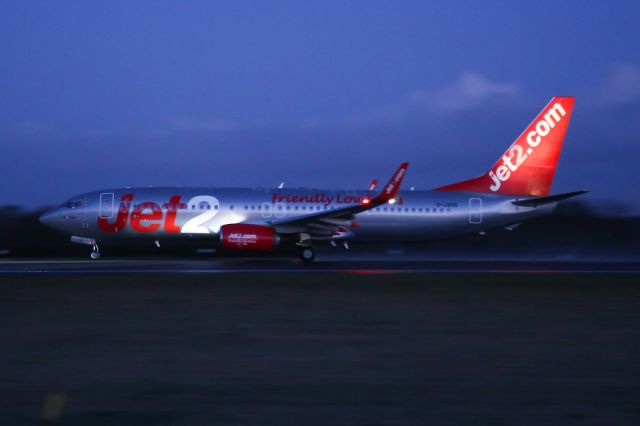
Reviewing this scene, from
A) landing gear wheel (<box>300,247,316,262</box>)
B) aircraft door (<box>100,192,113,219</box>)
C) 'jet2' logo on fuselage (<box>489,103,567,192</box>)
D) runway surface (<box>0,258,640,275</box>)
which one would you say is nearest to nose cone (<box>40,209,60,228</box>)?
aircraft door (<box>100,192,113,219</box>)

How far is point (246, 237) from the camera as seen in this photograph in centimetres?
2277

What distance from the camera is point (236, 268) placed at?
20.1 meters

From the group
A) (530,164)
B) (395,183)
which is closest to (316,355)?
(395,183)

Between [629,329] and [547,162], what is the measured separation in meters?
17.7

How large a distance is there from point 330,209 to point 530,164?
26.1 feet

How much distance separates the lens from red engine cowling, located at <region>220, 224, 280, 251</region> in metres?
22.7

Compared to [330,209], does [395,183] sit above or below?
above

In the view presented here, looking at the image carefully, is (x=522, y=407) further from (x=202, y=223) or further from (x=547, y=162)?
Result: (x=547, y=162)

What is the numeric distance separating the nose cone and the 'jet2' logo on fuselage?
52.2ft

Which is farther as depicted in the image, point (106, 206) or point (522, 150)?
point (522, 150)

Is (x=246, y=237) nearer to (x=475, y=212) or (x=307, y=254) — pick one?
(x=307, y=254)

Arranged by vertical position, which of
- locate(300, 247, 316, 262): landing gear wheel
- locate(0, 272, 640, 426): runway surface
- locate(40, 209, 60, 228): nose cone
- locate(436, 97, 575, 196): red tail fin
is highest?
locate(436, 97, 575, 196): red tail fin

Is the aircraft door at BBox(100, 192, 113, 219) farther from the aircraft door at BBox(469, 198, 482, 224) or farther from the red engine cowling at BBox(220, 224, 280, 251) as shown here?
the aircraft door at BBox(469, 198, 482, 224)

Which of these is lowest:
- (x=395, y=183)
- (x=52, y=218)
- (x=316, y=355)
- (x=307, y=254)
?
(x=316, y=355)
